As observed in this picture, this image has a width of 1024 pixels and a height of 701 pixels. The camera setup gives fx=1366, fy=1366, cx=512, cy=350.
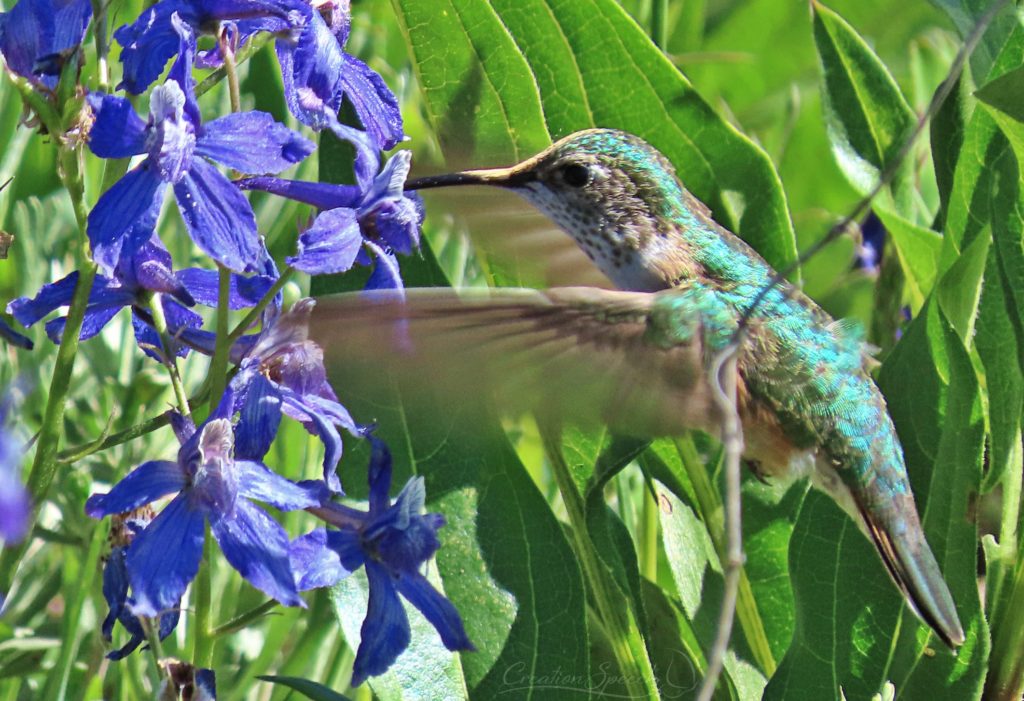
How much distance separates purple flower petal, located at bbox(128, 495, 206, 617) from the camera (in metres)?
1.06

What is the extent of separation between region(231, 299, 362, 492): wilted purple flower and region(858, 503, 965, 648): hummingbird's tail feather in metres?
0.77

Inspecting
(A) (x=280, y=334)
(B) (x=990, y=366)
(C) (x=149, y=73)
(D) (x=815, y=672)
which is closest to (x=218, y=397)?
(A) (x=280, y=334)

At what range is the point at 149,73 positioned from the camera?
1164 mm

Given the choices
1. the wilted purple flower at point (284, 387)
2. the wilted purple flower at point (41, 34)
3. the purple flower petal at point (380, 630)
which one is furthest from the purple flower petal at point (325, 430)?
the wilted purple flower at point (41, 34)

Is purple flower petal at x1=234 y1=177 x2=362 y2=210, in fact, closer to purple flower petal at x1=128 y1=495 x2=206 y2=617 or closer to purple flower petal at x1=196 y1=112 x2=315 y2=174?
purple flower petal at x1=196 y1=112 x2=315 y2=174

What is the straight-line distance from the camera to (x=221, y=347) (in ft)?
3.80

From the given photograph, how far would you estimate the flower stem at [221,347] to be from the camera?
1.13m

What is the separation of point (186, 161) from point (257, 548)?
0.33 m

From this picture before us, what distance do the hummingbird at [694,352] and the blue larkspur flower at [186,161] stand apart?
394mm

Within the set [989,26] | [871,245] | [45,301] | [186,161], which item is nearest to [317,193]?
[186,161]

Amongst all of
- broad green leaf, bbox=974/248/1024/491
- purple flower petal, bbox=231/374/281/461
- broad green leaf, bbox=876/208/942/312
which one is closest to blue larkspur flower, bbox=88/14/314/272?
purple flower petal, bbox=231/374/281/461

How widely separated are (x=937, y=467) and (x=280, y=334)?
0.91 meters

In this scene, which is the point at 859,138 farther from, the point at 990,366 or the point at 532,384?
the point at 532,384

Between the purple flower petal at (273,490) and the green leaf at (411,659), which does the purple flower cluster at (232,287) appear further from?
the green leaf at (411,659)
